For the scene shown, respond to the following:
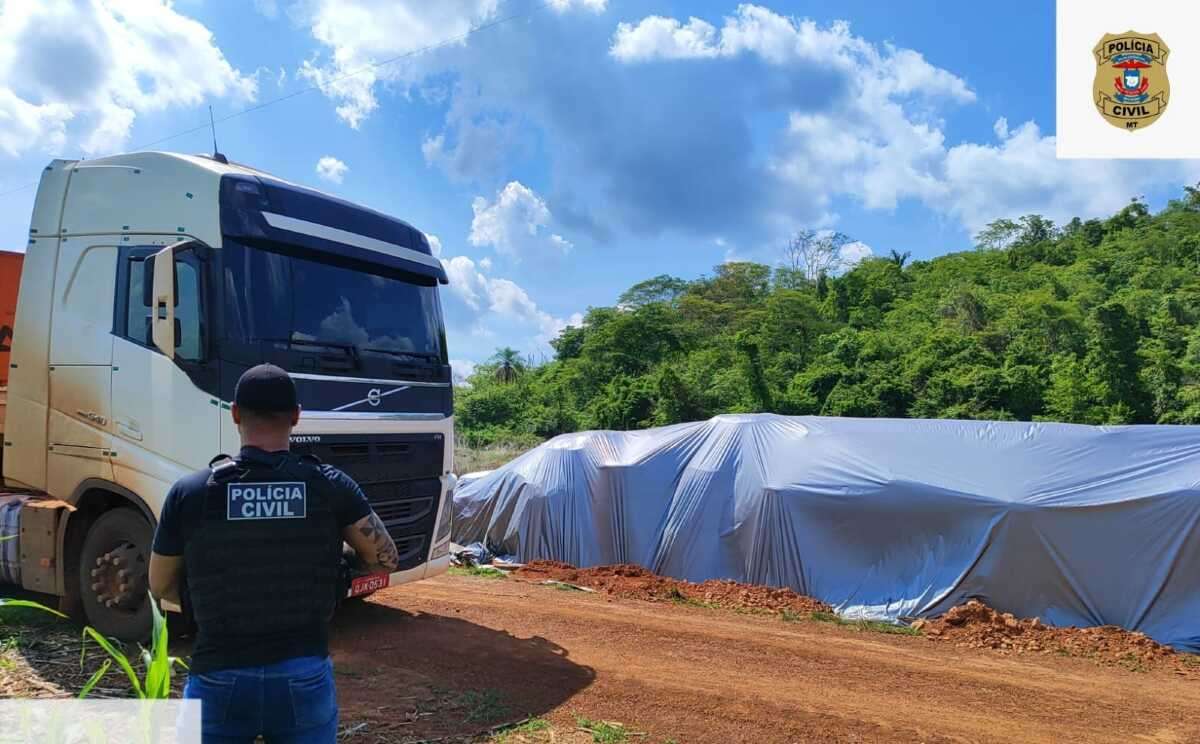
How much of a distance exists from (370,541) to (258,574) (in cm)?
37

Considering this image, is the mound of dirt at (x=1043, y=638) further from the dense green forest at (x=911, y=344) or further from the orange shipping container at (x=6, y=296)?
the dense green forest at (x=911, y=344)

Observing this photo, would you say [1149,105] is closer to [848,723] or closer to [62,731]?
[848,723]

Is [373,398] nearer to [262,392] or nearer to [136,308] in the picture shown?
[136,308]

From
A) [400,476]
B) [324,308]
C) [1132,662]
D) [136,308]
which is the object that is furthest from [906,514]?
[136,308]

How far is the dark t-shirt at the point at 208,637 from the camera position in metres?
2.32

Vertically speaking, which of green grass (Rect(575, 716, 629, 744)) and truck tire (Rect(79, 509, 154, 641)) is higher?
truck tire (Rect(79, 509, 154, 641))

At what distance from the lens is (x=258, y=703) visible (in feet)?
7.55

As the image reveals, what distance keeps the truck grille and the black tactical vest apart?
2.87m

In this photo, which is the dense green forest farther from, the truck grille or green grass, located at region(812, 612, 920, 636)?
the truck grille

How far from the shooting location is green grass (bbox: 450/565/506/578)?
10753mm

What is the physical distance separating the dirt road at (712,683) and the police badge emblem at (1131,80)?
29.4 feet

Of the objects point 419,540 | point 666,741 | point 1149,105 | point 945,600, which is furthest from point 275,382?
point 1149,105

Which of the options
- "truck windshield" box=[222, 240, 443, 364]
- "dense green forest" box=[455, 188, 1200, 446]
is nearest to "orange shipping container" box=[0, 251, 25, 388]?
"truck windshield" box=[222, 240, 443, 364]

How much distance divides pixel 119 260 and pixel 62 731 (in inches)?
142
